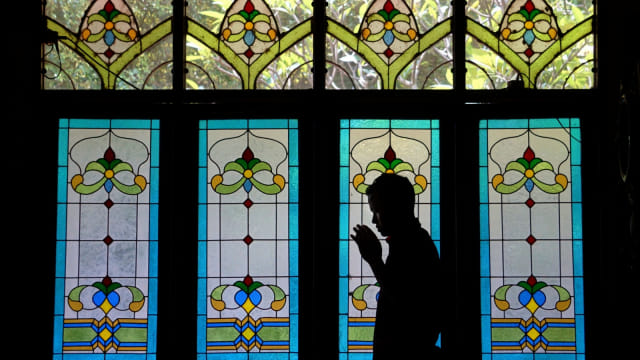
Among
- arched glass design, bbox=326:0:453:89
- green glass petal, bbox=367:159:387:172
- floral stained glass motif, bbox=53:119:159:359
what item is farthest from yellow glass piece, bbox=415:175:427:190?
floral stained glass motif, bbox=53:119:159:359

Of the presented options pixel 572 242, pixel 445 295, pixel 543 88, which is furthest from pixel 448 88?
pixel 445 295

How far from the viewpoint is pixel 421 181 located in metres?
4.29

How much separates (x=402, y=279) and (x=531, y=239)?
1792 mm

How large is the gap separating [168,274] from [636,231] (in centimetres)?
227

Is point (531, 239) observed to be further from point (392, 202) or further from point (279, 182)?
point (392, 202)

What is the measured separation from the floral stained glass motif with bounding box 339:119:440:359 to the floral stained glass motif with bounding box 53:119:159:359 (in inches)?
37.7

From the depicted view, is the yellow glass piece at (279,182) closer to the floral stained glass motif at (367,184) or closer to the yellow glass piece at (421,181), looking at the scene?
the floral stained glass motif at (367,184)

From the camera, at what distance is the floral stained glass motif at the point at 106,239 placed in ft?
13.8

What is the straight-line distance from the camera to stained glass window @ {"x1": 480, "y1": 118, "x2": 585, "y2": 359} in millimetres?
4215

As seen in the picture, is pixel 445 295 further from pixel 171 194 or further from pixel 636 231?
pixel 171 194

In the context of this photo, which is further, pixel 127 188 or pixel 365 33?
pixel 365 33

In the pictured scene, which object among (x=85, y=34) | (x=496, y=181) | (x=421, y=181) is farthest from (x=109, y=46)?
(x=496, y=181)

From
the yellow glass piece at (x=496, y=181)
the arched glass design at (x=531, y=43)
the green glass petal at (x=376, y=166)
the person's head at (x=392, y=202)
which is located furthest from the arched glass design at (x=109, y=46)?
the person's head at (x=392, y=202)

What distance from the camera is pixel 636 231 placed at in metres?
3.98
